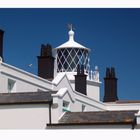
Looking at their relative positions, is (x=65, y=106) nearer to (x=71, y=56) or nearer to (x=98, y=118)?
(x=98, y=118)

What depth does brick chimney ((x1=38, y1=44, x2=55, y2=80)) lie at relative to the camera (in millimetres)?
27750

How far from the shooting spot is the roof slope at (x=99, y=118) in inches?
774

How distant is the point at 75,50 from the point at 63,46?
60 centimetres

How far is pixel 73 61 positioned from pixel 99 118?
13494 mm

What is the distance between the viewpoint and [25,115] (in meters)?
20.6

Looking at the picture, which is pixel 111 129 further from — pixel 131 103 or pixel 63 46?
pixel 63 46

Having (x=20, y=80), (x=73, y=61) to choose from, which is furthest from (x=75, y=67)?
(x=20, y=80)

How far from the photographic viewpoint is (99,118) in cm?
2039

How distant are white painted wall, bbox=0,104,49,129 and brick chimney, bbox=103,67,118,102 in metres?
13.3

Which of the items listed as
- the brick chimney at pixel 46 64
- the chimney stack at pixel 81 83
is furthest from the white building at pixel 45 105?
the chimney stack at pixel 81 83

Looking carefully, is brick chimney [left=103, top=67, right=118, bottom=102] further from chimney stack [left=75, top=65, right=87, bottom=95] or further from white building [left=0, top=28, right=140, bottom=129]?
white building [left=0, top=28, right=140, bottom=129]

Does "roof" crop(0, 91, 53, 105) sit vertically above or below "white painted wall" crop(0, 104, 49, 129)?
above

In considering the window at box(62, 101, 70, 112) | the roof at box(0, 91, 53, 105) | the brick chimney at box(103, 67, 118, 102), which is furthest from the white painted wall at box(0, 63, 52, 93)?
the brick chimney at box(103, 67, 118, 102)
